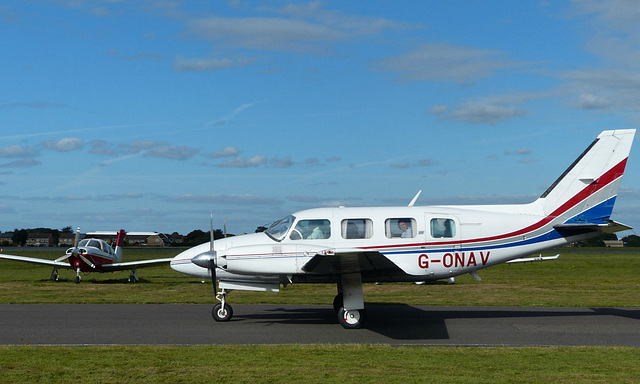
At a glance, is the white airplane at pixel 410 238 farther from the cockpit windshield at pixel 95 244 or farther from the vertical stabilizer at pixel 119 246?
the vertical stabilizer at pixel 119 246

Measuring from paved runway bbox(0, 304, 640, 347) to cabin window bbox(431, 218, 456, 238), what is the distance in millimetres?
2099

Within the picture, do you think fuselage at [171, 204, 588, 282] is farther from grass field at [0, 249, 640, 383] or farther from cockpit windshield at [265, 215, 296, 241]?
grass field at [0, 249, 640, 383]

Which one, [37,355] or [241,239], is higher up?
[241,239]

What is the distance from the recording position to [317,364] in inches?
384

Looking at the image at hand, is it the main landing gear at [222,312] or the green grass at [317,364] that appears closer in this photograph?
the green grass at [317,364]

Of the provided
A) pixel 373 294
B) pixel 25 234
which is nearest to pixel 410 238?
pixel 373 294

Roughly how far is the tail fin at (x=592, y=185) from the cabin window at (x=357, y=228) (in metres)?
4.60

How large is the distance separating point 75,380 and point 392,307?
1089 cm

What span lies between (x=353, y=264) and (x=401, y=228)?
71.8 inches

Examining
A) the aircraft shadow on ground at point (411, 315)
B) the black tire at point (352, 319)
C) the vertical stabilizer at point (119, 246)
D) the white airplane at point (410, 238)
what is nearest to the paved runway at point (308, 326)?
the aircraft shadow on ground at point (411, 315)

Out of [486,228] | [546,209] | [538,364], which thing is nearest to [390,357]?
[538,364]

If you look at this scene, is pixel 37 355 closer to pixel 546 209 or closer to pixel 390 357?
pixel 390 357

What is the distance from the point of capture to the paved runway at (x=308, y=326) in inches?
482

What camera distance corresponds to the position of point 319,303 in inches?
742
